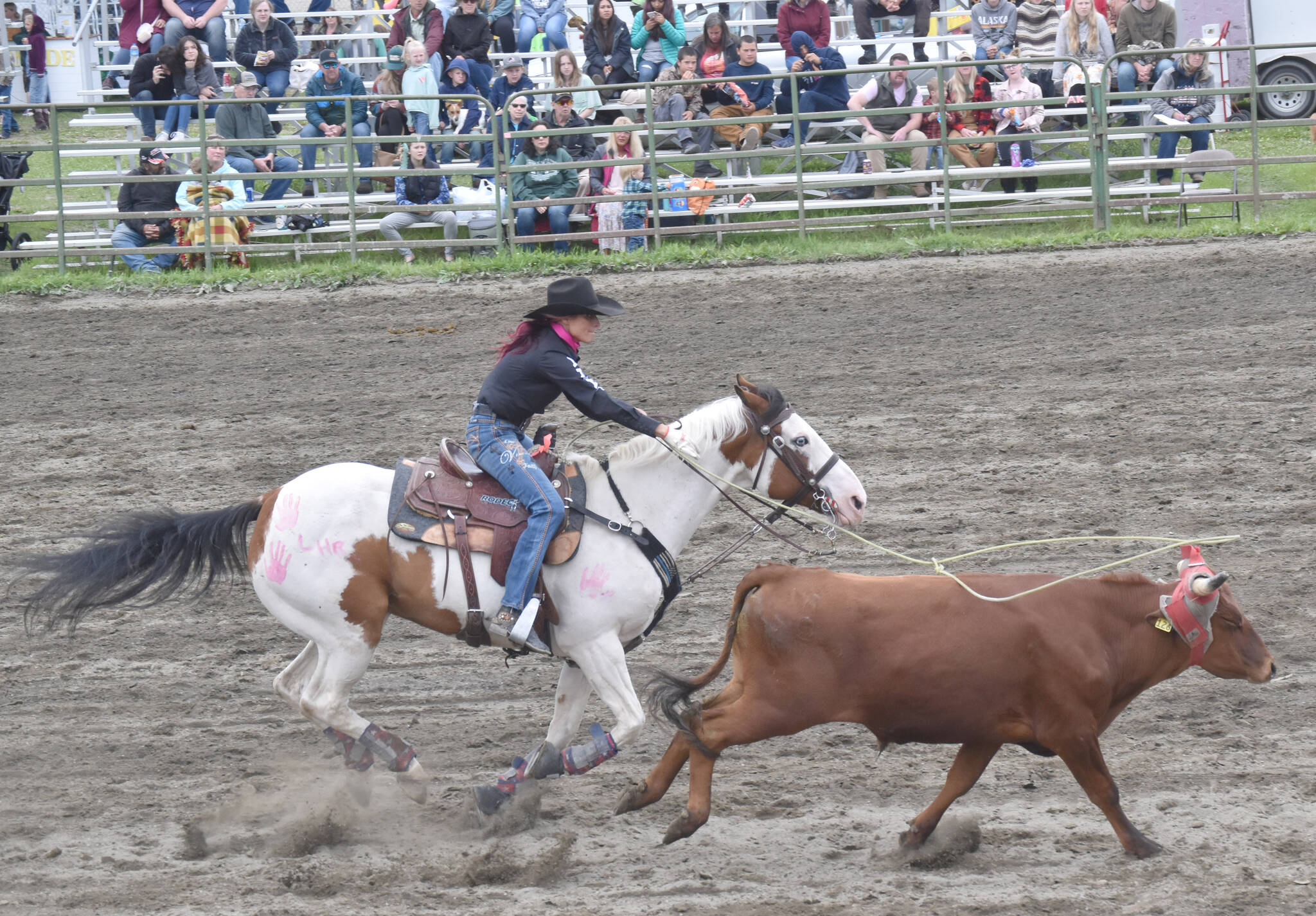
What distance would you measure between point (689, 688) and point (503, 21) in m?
16.0

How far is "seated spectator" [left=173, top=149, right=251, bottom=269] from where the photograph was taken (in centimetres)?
1560

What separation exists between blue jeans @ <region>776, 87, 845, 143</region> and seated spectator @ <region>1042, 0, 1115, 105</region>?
2.93 metres

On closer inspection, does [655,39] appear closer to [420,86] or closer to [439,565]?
[420,86]

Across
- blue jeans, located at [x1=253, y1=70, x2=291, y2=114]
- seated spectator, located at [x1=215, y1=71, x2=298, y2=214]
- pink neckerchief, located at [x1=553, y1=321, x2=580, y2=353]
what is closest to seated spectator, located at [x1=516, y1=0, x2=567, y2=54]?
blue jeans, located at [x1=253, y1=70, x2=291, y2=114]

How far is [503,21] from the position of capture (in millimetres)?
19578

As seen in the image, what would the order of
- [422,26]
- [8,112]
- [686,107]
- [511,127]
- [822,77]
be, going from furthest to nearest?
[8,112], [422,26], [822,77], [686,107], [511,127]

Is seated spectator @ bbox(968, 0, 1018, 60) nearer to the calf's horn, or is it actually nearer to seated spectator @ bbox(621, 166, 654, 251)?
seated spectator @ bbox(621, 166, 654, 251)

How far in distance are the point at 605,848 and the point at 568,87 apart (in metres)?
11.5

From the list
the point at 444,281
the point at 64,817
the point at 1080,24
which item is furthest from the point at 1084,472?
the point at 1080,24

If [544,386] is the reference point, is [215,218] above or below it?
above

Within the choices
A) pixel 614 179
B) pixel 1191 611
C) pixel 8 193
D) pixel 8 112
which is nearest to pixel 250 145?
pixel 8 193

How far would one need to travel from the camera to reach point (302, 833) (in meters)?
5.56

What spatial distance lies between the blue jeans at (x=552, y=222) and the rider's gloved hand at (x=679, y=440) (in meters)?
9.80

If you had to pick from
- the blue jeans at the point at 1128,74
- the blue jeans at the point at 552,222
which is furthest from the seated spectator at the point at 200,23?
the blue jeans at the point at 1128,74
